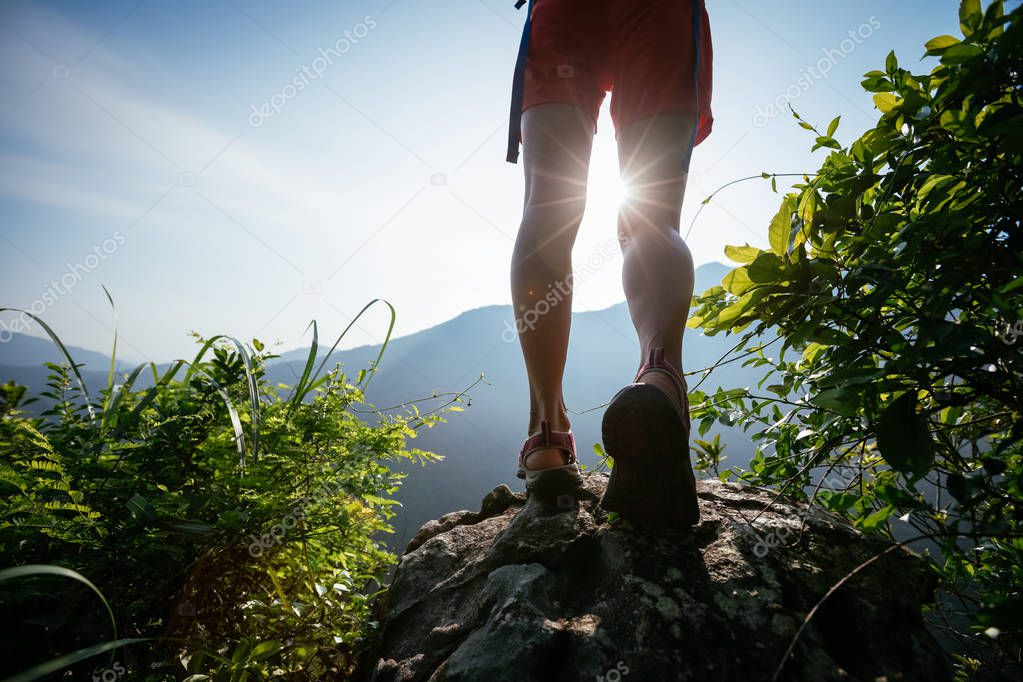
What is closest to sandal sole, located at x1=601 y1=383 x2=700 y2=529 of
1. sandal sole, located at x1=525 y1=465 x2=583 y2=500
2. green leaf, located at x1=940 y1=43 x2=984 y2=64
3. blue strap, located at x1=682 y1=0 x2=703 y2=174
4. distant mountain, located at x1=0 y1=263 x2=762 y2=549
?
sandal sole, located at x1=525 y1=465 x2=583 y2=500

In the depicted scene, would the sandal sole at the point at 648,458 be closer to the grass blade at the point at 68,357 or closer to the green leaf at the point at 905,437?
the green leaf at the point at 905,437

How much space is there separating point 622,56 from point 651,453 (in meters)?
1.39

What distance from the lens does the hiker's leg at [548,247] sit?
4.55 feet

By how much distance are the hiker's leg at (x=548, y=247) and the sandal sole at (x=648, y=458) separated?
327 mm

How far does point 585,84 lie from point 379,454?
1.57m

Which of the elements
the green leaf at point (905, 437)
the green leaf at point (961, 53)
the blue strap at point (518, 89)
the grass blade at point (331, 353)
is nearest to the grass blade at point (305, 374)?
the grass blade at point (331, 353)

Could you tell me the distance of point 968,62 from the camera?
0.90 meters

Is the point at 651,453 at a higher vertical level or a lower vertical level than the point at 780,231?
lower

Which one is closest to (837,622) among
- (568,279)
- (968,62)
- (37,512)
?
(568,279)

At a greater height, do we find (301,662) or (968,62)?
(968,62)

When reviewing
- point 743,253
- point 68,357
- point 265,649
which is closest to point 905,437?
point 743,253

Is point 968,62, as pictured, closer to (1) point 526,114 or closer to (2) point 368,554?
(1) point 526,114

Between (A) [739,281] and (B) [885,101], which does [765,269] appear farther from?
(B) [885,101]

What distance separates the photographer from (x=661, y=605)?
974 millimetres
